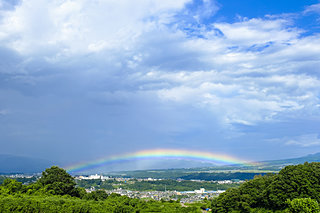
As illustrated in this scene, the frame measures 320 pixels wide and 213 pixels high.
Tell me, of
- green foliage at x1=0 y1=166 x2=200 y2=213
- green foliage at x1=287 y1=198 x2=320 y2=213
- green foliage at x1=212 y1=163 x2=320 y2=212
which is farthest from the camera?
green foliage at x1=212 y1=163 x2=320 y2=212

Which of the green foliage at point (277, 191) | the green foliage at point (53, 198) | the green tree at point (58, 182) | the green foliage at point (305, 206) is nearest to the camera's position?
the green foliage at point (305, 206)

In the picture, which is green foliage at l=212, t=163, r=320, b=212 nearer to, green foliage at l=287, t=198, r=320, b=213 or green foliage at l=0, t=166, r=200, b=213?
green foliage at l=287, t=198, r=320, b=213

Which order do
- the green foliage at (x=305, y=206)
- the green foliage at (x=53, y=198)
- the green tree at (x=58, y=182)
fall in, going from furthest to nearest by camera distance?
the green tree at (x=58, y=182)
the green foliage at (x=53, y=198)
the green foliage at (x=305, y=206)

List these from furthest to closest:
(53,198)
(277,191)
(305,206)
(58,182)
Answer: (58,182) < (277,191) < (53,198) < (305,206)

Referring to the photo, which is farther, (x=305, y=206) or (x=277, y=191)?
(x=277, y=191)

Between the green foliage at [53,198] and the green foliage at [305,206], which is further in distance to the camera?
the green foliage at [53,198]

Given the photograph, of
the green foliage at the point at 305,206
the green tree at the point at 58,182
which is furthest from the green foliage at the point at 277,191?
the green tree at the point at 58,182

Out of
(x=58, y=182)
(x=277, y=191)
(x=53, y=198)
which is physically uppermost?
(x=58, y=182)

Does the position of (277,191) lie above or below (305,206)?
above

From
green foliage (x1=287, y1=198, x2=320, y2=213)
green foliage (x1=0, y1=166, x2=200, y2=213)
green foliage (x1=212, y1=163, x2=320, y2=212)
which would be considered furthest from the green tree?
green foliage (x1=287, y1=198, x2=320, y2=213)

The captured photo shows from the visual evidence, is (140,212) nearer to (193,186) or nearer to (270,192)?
(270,192)

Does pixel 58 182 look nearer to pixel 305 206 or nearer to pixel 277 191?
pixel 277 191

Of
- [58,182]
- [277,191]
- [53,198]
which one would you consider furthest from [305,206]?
[58,182]

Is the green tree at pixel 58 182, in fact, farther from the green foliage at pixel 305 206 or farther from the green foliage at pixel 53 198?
the green foliage at pixel 305 206
